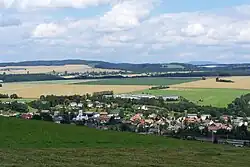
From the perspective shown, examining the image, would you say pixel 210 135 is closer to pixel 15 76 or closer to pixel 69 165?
pixel 69 165

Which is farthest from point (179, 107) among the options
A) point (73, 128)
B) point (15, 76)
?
point (15, 76)

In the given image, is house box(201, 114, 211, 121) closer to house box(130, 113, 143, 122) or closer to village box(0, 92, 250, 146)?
village box(0, 92, 250, 146)

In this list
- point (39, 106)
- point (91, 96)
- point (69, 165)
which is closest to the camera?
point (69, 165)

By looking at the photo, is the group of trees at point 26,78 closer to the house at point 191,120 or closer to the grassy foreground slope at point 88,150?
the house at point 191,120

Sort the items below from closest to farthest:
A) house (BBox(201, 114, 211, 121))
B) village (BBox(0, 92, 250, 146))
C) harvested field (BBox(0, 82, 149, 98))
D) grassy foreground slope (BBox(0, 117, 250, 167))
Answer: grassy foreground slope (BBox(0, 117, 250, 167)) → village (BBox(0, 92, 250, 146)) → house (BBox(201, 114, 211, 121)) → harvested field (BBox(0, 82, 149, 98))

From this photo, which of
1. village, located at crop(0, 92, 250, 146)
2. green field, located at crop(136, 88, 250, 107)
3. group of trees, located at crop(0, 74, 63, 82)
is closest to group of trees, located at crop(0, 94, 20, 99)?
village, located at crop(0, 92, 250, 146)

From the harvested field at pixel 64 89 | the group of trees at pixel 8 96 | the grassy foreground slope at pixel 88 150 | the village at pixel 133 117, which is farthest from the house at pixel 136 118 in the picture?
the grassy foreground slope at pixel 88 150

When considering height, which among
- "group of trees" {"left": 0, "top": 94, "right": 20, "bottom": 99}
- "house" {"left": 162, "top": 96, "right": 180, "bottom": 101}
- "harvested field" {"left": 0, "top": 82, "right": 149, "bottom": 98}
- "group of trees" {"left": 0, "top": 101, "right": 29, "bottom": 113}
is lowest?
"group of trees" {"left": 0, "top": 101, "right": 29, "bottom": 113}
